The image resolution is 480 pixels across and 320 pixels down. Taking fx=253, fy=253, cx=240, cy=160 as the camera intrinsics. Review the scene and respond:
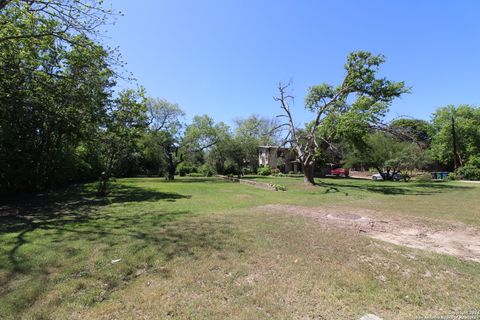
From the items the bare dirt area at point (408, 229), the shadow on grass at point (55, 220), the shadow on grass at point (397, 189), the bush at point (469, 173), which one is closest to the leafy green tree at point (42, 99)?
the shadow on grass at point (55, 220)

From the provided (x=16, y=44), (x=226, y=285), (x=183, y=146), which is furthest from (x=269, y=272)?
(x=183, y=146)

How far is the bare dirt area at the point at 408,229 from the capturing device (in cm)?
538

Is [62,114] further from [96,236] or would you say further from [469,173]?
[469,173]

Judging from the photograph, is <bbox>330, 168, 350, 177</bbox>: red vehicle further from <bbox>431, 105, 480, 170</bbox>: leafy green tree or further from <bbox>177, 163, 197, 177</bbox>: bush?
<bbox>177, 163, 197, 177</bbox>: bush

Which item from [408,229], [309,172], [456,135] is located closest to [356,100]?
[309,172]

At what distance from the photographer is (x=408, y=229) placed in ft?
22.5

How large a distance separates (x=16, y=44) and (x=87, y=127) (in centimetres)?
432

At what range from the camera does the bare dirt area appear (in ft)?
17.6

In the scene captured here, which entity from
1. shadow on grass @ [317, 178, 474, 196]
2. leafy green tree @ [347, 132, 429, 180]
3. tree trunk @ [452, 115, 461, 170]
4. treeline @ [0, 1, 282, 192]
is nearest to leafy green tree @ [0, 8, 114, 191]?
treeline @ [0, 1, 282, 192]

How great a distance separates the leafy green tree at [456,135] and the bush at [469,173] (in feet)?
12.0

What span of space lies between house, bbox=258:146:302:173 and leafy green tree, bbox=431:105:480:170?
70.8ft

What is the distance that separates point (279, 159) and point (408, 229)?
39.3 metres

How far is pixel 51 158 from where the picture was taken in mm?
15008

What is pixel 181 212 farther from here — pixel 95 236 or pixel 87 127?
pixel 87 127
